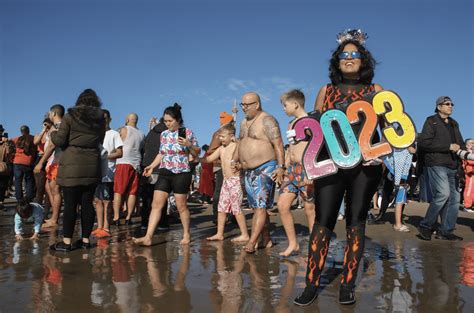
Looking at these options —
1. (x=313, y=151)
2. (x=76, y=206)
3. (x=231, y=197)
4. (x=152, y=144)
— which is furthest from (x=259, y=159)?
(x=152, y=144)

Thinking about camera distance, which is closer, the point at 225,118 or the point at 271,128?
the point at 271,128

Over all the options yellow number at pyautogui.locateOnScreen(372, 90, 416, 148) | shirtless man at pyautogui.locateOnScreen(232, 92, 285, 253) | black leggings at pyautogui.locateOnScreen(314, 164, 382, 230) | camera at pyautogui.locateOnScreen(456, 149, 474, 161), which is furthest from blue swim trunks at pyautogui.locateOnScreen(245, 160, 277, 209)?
camera at pyautogui.locateOnScreen(456, 149, 474, 161)

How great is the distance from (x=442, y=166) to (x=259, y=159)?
10.5 feet

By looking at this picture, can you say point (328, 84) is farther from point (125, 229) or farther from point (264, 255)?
point (125, 229)

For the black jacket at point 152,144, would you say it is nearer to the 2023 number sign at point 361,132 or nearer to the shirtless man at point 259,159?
the shirtless man at point 259,159

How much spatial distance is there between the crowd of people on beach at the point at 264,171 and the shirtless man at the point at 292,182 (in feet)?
0.04

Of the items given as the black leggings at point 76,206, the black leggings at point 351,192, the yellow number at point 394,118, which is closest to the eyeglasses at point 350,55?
the yellow number at point 394,118

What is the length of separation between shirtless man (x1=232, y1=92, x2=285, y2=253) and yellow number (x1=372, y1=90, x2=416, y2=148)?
194 cm

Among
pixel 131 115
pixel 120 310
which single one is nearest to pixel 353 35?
pixel 120 310

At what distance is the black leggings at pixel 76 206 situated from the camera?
16.9 feet

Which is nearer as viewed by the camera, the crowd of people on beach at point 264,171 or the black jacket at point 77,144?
the crowd of people on beach at point 264,171

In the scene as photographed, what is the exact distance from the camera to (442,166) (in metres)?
6.55

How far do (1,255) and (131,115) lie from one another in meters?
3.33

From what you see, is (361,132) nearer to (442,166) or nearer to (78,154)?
(78,154)
